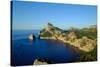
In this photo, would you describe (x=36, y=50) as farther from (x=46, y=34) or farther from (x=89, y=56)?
(x=89, y=56)

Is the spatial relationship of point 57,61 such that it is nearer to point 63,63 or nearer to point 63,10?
point 63,63

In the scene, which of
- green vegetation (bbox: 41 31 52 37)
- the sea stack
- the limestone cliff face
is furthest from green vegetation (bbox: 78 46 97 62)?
the sea stack

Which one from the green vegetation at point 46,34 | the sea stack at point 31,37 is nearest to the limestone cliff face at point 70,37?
the green vegetation at point 46,34

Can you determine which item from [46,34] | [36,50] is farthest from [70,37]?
[36,50]

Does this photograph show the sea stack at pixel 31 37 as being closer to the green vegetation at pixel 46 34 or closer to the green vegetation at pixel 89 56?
the green vegetation at pixel 46 34

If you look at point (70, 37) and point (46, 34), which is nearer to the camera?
point (46, 34)

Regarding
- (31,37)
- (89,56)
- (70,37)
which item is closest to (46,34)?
(31,37)

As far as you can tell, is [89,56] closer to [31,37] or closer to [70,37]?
[70,37]

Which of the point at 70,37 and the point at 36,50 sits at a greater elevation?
the point at 70,37
